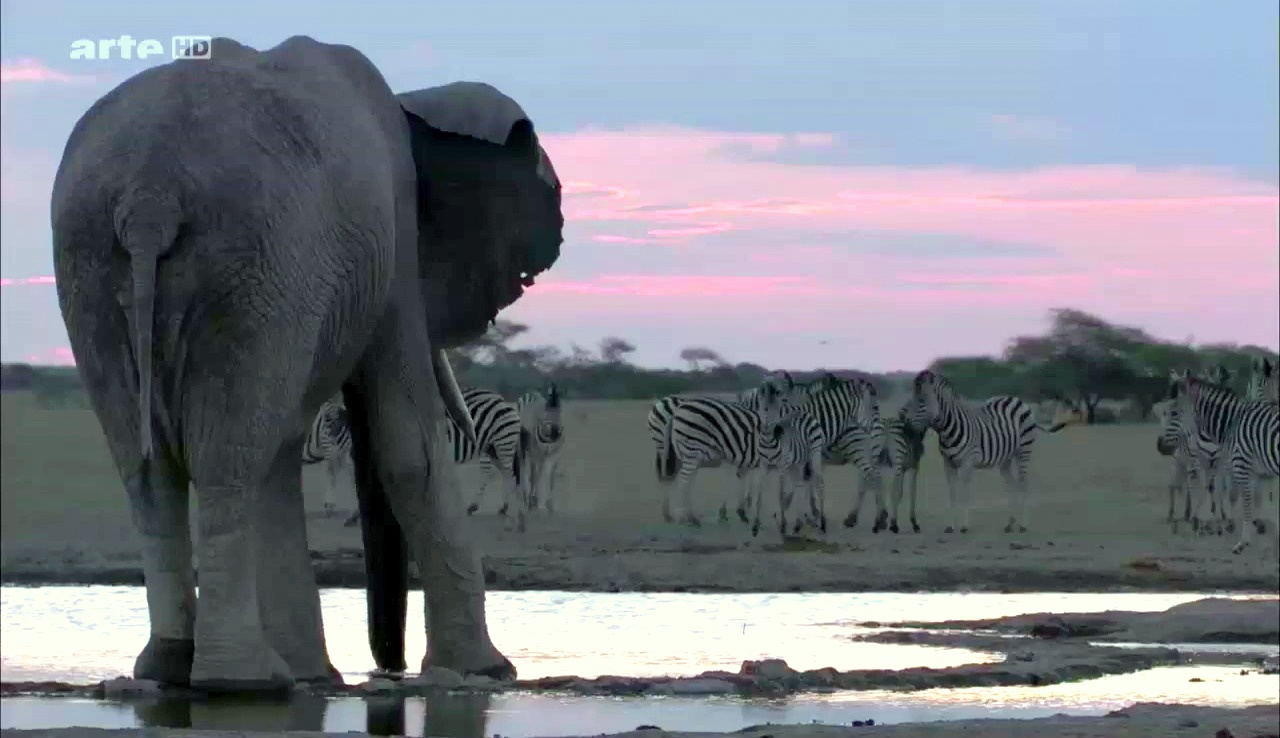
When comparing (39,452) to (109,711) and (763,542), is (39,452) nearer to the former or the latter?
(763,542)

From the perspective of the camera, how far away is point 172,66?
912cm

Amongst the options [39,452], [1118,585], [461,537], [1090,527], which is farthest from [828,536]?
[39,452]

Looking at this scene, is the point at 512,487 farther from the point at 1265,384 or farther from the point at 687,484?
the point at 1265,384

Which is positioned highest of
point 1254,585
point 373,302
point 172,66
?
point 172,66

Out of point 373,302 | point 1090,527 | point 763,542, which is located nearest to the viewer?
point 373,302

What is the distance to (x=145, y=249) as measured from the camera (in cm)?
848

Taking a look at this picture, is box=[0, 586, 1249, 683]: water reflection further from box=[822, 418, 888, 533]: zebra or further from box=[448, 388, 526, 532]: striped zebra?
box=[448, 388, 526, 532]: striped zebra

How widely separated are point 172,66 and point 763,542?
13.0 meters

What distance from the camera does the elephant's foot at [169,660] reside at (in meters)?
9.24

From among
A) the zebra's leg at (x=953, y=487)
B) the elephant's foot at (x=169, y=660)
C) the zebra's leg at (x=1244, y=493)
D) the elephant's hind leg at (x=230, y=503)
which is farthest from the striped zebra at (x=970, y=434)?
the elephant's hind leg at (x=230, y=503)

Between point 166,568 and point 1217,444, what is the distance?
16.7m

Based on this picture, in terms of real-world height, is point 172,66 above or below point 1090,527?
above

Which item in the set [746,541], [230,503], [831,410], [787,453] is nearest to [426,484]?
[230,503]

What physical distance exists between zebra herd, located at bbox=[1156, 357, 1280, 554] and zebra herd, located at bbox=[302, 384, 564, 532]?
6155 mm
